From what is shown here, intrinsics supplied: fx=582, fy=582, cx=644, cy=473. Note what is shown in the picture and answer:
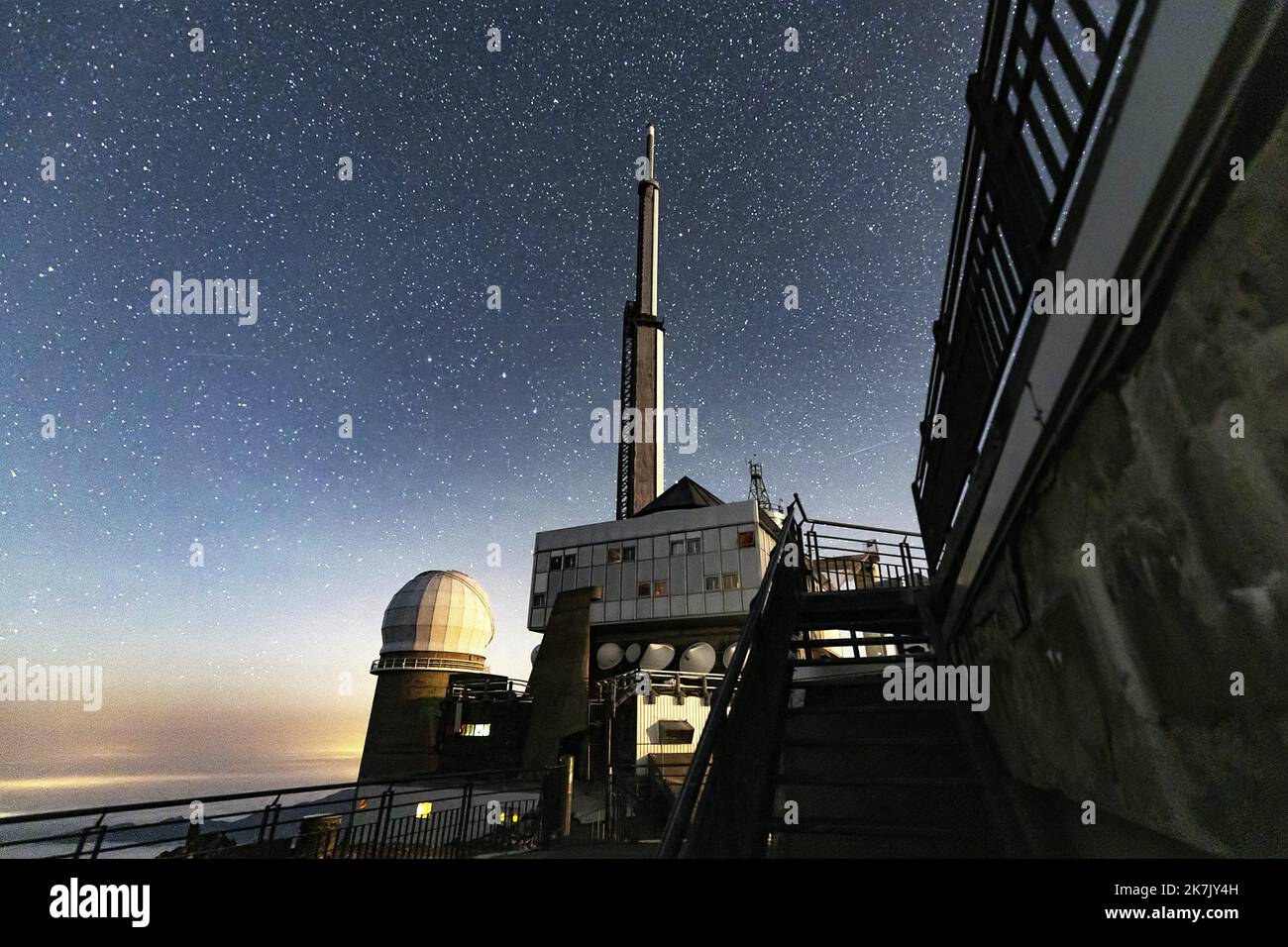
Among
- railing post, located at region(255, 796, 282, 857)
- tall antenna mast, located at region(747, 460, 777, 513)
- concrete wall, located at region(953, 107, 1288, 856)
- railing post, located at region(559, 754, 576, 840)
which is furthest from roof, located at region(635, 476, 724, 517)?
concrete wall, located at region(953, 107, 1288, 856)

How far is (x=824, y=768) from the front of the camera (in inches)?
202

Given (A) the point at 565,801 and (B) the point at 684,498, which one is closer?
(A) the point at 565,801

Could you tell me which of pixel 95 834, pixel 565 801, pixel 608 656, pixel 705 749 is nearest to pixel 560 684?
pixel 608 656

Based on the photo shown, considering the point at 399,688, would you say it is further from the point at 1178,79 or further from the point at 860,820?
the point at 1178,79

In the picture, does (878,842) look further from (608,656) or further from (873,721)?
(608,656)

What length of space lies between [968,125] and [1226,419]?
265 cm

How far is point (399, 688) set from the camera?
105 feet

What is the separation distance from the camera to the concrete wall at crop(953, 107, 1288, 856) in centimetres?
166

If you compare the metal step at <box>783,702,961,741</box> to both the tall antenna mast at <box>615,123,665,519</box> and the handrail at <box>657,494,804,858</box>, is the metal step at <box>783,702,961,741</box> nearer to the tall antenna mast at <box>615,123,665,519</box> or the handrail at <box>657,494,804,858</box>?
the handrail at <box>657,494,804,858</box>

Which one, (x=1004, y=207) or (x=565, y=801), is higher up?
(x=1004, y=207)

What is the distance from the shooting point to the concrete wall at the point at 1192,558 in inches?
65.2

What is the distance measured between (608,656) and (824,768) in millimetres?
27557

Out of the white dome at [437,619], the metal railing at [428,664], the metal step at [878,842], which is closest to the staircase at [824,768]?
A: the metal step at [878,842]

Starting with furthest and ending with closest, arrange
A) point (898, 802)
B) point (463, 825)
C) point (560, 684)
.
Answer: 1. point (560, 684)
2. point (463, 825)
3. point (898, 802)
